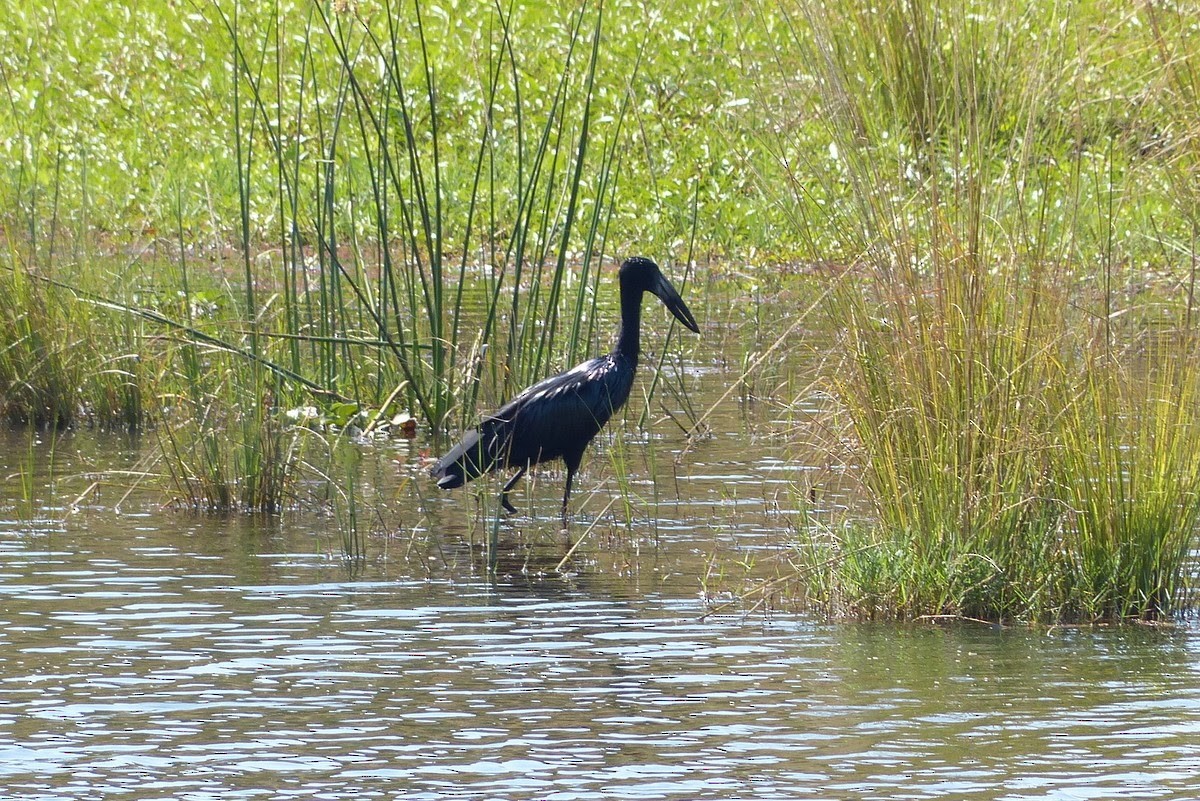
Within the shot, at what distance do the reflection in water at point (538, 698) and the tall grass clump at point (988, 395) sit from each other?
19 cm

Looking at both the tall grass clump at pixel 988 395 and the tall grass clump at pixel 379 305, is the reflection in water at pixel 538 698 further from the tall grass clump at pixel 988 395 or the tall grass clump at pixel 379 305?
the tall grass clump at pixel 379 305

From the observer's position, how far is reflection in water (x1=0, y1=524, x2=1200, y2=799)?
4398 mm

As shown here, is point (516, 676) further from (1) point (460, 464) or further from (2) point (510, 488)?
(2) point (510, 488)

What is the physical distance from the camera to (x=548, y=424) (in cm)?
794

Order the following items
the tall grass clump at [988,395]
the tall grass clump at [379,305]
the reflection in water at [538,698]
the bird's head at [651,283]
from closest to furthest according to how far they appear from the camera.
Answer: the reflection in water at [538,698] → the tall grass clump at [988,395] → the tall grass clump at [379,305] → the bird's head at [651,283]

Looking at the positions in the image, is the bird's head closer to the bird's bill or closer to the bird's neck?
the bird's bill

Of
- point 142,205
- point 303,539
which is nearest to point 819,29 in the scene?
point 303,539

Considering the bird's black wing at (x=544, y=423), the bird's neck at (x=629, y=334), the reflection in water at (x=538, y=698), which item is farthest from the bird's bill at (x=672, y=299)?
the reflection in water at (x=538, y=698)

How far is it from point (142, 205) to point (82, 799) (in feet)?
39.3

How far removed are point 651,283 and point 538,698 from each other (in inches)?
163

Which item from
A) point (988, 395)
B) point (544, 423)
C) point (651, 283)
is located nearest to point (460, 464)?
point (544, 423)

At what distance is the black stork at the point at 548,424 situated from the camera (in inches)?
307

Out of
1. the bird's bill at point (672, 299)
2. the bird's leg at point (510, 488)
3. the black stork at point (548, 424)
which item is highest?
the bird's bill at point (672, 299)

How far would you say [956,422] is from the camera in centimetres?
562
